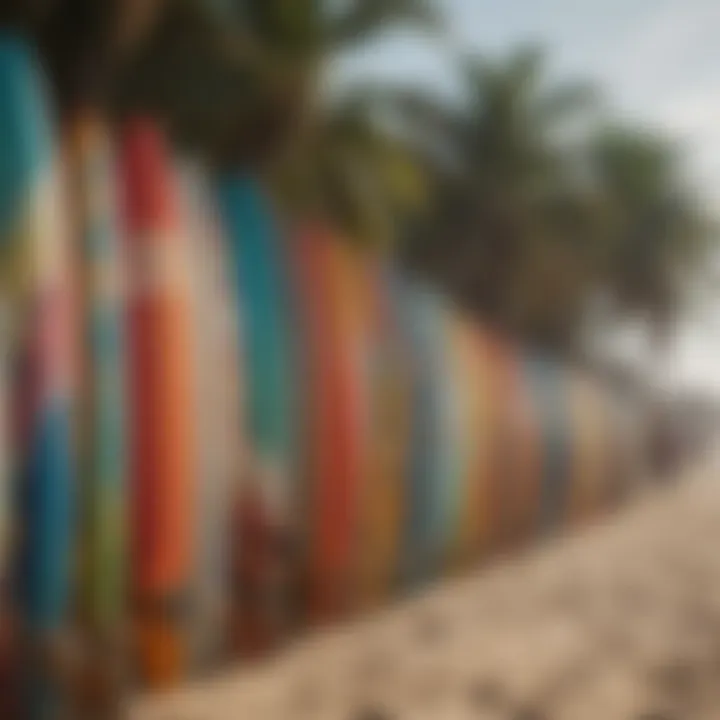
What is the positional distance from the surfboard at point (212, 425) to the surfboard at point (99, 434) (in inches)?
6.9

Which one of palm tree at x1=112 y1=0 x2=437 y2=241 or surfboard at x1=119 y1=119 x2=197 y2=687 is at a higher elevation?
palm tree at x1=112 y1=0 x2=437 y2=241

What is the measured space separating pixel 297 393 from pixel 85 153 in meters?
0.57

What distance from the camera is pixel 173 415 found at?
1.83 metres

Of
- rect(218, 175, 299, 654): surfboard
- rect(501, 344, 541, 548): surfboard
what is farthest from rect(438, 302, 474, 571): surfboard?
rect(218, 175, 299, 654): surfboard

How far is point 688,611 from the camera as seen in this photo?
3092 mm

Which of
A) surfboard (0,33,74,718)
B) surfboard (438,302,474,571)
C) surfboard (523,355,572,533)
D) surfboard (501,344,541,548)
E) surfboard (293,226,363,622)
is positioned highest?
surfboard (523,355,572,533)

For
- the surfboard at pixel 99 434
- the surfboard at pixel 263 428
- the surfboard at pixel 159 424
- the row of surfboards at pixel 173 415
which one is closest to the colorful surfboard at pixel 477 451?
the row of surfboards at pixel 173 415

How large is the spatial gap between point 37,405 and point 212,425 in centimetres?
40

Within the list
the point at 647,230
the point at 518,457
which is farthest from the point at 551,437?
the point at 647,230

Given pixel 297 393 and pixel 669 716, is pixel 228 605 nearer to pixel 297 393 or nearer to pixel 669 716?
pixel 297 393

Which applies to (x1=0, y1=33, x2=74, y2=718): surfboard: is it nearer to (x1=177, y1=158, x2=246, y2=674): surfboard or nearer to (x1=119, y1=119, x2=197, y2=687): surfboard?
(x1=119, y1=119, x2=197, y2=687): surfboard

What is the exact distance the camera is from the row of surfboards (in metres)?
1.59

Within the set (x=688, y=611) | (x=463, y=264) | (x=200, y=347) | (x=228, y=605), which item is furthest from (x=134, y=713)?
(x=463, y=264)

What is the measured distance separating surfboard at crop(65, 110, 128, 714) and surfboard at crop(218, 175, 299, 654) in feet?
Result: 1.05
